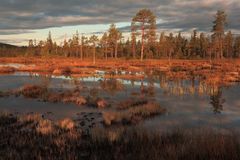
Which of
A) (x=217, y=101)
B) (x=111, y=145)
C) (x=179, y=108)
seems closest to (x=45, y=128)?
(x=111, y=145)

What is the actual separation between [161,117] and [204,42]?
113 meters

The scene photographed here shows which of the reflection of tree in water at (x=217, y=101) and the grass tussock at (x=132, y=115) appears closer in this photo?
the grass tussock at (x=132, y=115)

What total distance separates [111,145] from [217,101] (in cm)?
1355

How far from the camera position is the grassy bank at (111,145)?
819 centimetres

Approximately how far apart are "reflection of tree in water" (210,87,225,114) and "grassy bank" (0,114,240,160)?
777 centimetres

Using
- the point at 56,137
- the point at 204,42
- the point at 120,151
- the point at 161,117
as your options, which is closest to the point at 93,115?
the point at 161,117

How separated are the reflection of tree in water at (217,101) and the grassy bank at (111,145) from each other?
306 inches

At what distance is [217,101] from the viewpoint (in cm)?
2122

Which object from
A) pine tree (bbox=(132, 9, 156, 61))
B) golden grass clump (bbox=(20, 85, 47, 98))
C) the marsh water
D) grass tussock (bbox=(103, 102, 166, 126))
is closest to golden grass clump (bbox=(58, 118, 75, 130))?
grass tussock (bbox=(103, 102, 166, 126))

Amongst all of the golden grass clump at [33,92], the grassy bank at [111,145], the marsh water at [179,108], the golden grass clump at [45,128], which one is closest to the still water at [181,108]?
the marsh water at [179,108]

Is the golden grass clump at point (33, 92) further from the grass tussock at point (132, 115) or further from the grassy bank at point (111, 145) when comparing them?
the grassy bank at point (111, 145)

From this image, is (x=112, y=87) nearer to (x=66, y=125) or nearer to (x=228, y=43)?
(x=66, y=125)

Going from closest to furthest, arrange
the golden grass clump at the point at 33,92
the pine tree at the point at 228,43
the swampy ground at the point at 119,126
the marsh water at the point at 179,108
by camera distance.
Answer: the swampy ground at the point at 119,126 < the marsh water at the point at 179,108 < the golden grass clump at the point at 33,92 < the pine tree at the point at 228,43

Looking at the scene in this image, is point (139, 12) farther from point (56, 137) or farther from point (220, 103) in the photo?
point (56, 137)
